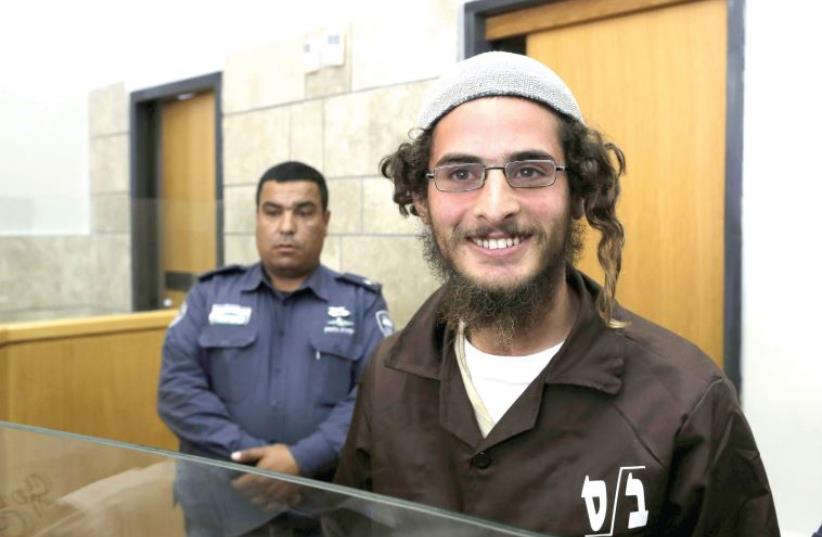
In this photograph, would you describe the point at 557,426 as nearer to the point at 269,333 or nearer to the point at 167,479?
the point at 167,479

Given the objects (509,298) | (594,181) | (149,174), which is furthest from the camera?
(149,174)

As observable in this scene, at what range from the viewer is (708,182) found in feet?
9.10

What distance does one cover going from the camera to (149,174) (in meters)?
5.46

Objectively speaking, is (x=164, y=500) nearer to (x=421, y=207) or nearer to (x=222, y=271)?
(x=421, y=207)

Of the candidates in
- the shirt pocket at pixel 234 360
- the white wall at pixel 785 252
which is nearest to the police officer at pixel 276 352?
the shirt pocket at pixel 234 360

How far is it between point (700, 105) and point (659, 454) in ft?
6.49

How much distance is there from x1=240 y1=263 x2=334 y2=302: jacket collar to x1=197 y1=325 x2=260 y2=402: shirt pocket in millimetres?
158

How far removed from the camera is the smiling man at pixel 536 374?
3.77ft

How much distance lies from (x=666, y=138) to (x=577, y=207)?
169 centimetres

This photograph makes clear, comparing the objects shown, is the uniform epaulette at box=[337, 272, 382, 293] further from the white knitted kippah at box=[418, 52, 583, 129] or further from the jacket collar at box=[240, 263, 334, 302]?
the white knitted kippah at box=[418, 52, 583, 129]

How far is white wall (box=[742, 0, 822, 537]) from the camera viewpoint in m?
2.45

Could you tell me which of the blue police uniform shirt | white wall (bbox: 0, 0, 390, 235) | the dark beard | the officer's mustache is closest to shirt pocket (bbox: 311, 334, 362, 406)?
the blue police uniform shirt

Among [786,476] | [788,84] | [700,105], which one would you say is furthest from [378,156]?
[786,476]

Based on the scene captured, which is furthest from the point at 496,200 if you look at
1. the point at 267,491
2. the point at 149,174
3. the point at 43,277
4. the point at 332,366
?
the point at 149,174
